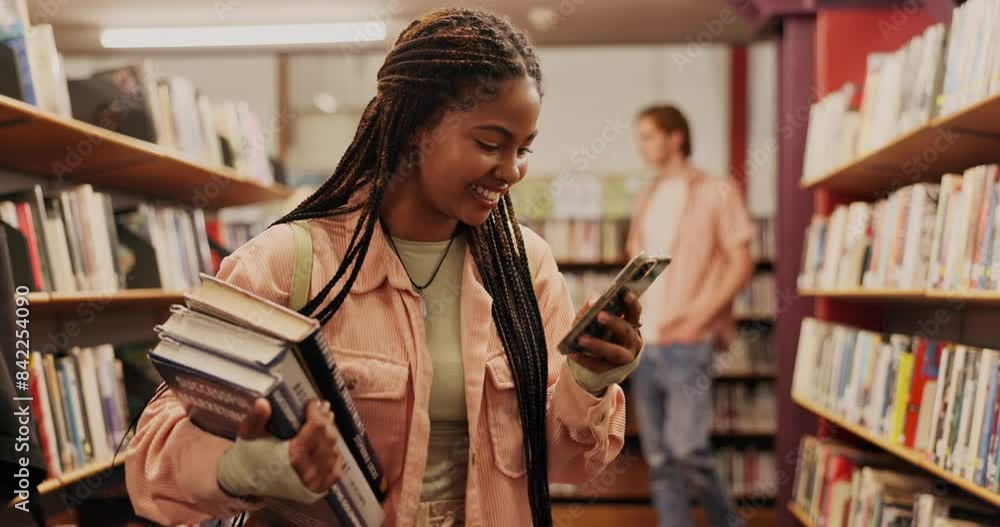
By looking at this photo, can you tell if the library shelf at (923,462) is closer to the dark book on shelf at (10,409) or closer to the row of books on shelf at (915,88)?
the row of books on shelf at (915,88)

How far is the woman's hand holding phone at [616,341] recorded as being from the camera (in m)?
1.10

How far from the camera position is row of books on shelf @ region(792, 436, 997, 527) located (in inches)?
81.0

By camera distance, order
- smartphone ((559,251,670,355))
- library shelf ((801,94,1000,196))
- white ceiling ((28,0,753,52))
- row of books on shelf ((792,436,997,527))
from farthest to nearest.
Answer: white ceiling ((28,0,753,52)), row of books on shelf ((792,436,997,527)), library shelf ((801,94,1000,196)), smartphone ((559,251,670,355))

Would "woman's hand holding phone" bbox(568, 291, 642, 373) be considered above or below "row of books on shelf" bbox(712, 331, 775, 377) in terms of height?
above

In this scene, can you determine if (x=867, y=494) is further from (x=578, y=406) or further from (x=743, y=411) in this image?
(x=743, y=411)

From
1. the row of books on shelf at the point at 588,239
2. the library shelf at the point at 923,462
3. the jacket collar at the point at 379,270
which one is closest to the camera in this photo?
the jacket collar at the point at 379,270

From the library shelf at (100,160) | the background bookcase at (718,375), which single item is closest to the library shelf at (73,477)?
the library shelf at (100,160)

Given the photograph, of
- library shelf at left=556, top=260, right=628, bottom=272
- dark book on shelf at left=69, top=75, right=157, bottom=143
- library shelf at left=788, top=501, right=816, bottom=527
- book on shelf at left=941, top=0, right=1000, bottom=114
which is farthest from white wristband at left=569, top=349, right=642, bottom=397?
library shelf at left=556, top=260, right=628, bottom=272

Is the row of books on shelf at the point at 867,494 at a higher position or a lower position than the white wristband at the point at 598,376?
lower

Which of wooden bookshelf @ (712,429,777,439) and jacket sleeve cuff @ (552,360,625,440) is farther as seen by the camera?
wooden bookshelf @ (712,429,777,439)

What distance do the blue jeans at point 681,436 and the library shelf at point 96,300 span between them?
188cm

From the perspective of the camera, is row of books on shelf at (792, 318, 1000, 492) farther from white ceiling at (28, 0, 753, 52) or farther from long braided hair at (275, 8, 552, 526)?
white ceiling at (28, 0, 753, 52)

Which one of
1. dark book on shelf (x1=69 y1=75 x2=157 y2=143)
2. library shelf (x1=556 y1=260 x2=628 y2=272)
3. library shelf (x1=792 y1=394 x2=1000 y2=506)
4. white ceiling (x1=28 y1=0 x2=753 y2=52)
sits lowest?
library shelf (x1=792 y1=394 x2=1000 y2=506)

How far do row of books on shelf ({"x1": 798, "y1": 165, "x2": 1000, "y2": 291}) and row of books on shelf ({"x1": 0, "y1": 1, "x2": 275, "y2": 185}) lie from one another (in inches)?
85.7
